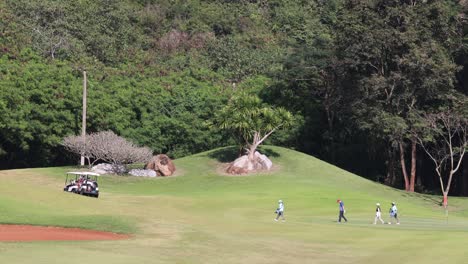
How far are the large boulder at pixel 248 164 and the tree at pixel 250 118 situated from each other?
61cm

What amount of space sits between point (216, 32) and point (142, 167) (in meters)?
62.9

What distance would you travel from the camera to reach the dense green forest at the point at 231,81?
7769 centimetres

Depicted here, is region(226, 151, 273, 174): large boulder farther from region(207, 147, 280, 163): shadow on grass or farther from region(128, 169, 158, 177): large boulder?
region(128, 169, 158, 177): large boulder

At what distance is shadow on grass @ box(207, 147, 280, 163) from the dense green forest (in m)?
3.06

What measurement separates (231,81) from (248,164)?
3524cm

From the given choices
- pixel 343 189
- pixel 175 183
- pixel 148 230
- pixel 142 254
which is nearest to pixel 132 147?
pixel 175 183

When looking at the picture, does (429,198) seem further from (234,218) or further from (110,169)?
→ (110,169)

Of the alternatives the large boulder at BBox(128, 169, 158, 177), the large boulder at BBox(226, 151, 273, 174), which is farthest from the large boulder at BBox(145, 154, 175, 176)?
the large boulder at BBox(226, 151, 273, 174)

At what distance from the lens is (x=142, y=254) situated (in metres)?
28.9

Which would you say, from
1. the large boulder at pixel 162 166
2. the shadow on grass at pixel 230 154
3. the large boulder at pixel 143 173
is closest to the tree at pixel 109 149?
the large boulder at pixel 143 173

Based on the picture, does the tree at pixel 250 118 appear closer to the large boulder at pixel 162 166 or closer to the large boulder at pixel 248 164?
the large boulder at pixel 248 164

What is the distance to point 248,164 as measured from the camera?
77562 millimetres

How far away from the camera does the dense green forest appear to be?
3059 inches

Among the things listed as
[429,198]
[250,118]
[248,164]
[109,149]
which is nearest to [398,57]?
[429,198]
